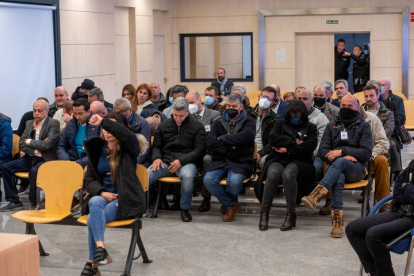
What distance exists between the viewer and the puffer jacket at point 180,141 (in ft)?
22.8

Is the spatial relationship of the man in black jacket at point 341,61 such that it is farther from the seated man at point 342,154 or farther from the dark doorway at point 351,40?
the seated man at point 342,154

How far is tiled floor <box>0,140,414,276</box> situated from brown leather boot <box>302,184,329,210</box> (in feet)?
1.06

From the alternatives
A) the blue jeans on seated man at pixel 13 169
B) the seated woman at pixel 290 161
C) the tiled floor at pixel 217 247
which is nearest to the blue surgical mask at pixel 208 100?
the tiled floor at pixel 217 247

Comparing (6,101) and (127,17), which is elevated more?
(127,17)

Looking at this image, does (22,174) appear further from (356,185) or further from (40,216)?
(356,185)

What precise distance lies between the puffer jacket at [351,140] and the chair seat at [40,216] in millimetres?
2676

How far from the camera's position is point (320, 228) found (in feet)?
21.0

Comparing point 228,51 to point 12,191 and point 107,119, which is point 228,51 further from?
point 107,119

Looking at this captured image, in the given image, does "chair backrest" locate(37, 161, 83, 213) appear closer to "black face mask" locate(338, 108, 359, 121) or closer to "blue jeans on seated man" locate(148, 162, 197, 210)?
"blue jeans on seated man" locate(148, 162, 197, 210)

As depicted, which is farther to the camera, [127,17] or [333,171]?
[127,17]

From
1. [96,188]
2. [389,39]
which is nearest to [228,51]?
[389,39]

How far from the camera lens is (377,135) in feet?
22.3

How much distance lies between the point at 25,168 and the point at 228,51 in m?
8.07

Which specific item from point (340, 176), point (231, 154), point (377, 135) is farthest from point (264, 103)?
point (340, 176)
